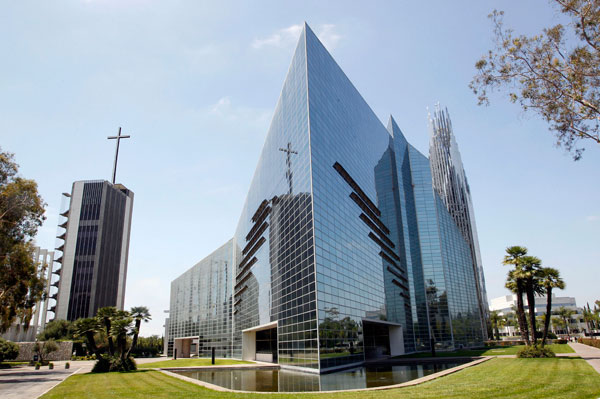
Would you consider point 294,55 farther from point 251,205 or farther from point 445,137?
point 445,137

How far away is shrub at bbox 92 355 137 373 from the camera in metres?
33.9

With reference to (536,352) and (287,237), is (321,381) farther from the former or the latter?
(536,352)

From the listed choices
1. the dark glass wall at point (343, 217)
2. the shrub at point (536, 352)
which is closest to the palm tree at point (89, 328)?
the dark glass wall at point (343, 217)

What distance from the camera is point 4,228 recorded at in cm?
3431

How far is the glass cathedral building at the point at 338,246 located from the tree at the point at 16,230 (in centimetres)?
2695

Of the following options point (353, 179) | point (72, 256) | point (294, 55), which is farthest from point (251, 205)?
point (72, 256)

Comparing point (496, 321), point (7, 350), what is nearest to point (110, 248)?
point (7, 350)

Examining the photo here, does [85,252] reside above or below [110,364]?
above

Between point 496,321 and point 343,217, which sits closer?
point 343,217

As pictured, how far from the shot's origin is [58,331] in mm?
88000

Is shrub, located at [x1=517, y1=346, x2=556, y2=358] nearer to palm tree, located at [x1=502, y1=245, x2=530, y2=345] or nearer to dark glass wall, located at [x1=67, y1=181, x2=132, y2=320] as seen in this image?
palm tree, located at [x1=502, y1=245, x2=530, y2=345]

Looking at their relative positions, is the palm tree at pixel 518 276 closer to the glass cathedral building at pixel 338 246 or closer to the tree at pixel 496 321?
the glass cathedral building at pixel 338 246

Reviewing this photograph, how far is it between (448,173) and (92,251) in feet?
405

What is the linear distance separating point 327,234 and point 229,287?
50055 millimetres
